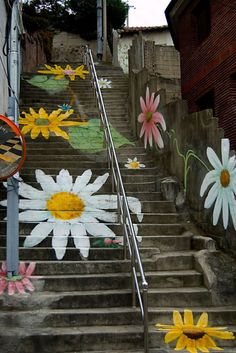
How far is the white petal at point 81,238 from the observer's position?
7.07 m

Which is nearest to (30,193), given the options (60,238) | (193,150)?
(60,238)

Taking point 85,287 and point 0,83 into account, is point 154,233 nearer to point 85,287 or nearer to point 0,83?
point 85,287

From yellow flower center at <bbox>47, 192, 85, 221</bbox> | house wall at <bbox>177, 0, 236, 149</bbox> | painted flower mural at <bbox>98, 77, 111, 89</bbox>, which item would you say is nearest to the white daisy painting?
yellow flower center at <bbox>47, 192, 85, 221</bbox>

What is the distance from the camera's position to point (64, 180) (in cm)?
881

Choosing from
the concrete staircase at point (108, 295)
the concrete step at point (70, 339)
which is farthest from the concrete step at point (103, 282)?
the concrete step at point (70, 339)

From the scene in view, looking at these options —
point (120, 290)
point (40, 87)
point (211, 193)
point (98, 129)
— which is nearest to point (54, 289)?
point (120, 290)

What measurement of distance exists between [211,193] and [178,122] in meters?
1.84

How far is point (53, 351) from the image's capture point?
5.35 m

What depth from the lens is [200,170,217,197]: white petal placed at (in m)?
7.47

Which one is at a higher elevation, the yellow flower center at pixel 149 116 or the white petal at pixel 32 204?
the yellow flower center at pixel 149 116

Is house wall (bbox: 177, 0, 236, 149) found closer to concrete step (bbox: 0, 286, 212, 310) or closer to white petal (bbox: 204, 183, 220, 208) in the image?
white petal (bbox: 204, 183, 220, 208)

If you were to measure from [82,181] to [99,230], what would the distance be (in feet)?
4.87

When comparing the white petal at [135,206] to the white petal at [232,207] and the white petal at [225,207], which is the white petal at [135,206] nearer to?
the white petal at [225,207]

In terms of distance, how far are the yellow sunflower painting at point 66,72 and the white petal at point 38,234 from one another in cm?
907
